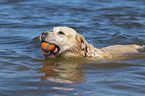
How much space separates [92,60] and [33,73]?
6.07ft

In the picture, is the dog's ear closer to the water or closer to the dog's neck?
the dog's neck

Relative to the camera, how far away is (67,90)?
4996mm

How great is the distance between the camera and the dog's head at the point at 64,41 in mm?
6758

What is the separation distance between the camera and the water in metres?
5.22

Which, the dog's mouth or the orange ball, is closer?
the orange ball

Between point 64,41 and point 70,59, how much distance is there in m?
0.63

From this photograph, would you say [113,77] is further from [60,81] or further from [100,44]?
[100,44]

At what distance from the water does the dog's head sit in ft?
0.95

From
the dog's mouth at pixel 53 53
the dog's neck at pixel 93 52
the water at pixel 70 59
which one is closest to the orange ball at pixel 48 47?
the dog's mouth at pixel 53 53

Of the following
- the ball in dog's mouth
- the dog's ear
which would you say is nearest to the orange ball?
the ball in dog's mouth

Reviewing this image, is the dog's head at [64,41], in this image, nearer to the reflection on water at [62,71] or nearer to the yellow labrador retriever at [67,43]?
the yellow labrador retriever at [67,43]

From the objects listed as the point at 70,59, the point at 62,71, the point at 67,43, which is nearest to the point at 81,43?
the point at 67,43

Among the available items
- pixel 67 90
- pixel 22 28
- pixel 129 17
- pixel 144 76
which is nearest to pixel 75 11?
pixel 129 17

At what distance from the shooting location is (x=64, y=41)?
6820mm
